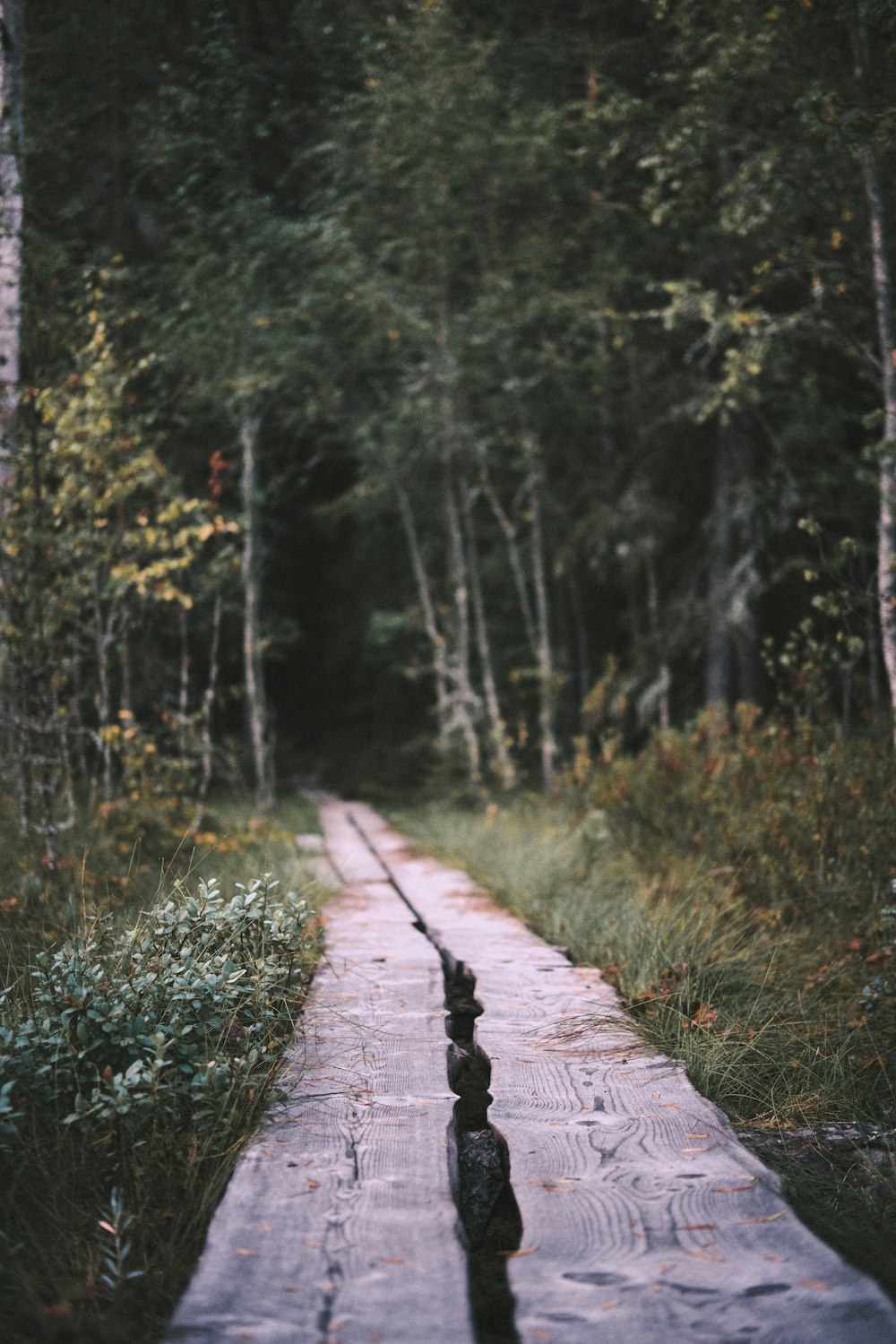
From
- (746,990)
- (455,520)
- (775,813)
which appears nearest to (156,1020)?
(746,990)

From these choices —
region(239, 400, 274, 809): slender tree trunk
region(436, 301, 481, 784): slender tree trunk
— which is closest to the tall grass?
region(239, 400, 274, 809): slender tree trunk

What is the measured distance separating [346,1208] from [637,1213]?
0.64 m

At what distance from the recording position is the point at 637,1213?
6.80 ft

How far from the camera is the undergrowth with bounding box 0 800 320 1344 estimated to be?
6.36ft

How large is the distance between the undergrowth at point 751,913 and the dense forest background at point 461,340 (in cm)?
71

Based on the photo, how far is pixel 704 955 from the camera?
13.3 feet

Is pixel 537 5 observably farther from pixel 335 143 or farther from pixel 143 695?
pixel 143 695

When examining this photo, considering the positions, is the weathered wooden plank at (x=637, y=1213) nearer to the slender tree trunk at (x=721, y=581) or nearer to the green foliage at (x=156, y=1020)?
the green foliage at (x=156, y=1020)

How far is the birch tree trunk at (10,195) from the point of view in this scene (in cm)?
651

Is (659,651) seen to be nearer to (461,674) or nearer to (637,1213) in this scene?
(461,674)

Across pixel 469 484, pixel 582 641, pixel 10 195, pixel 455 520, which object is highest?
pixel 10 195

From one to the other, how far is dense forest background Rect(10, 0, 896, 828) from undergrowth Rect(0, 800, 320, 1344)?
2658 mm

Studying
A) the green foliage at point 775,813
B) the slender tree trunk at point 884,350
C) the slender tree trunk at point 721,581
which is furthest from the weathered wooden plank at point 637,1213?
the slender tree trunk at point 721,581

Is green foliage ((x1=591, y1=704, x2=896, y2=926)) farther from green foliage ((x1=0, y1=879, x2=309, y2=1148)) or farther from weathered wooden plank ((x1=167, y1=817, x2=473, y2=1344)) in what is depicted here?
green foliage ((x1=0, y1=879, x2=309, y2=1148))
